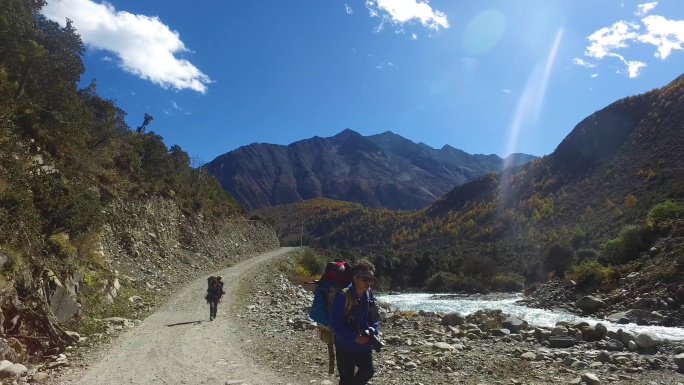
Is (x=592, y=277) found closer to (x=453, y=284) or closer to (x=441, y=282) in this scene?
(x=453, y=284)

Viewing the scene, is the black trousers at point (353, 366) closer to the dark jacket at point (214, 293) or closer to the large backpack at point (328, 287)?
the large backpack at point (328, 287)

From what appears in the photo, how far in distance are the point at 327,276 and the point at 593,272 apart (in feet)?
86.0

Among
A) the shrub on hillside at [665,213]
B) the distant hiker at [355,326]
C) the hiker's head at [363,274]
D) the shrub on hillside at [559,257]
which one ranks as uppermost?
the shrub on hillside at [665,213]

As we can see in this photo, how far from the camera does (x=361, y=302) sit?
546 centimetres

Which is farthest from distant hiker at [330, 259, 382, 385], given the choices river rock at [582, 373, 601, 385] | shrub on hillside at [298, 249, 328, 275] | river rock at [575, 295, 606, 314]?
shrub on hillside at [298, 249, 328, 275]

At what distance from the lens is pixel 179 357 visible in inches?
402

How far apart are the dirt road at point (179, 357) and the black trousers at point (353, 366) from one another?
3475 millimetres

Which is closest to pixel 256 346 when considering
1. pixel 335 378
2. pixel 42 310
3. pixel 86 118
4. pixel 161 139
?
pixel 335 378

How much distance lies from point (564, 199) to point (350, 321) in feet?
295

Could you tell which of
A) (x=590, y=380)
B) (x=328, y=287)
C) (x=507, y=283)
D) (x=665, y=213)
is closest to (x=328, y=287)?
(x=328, y=287)

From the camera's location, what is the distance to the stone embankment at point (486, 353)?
8906mm

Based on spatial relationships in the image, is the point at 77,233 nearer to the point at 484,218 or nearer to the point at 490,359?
the point at 490,359

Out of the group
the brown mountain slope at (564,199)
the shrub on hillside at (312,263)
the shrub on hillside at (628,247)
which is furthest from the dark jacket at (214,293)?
the brown mountain slope at (564,199)

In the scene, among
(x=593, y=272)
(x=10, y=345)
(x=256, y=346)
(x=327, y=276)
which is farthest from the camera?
(x=593, y=272)
